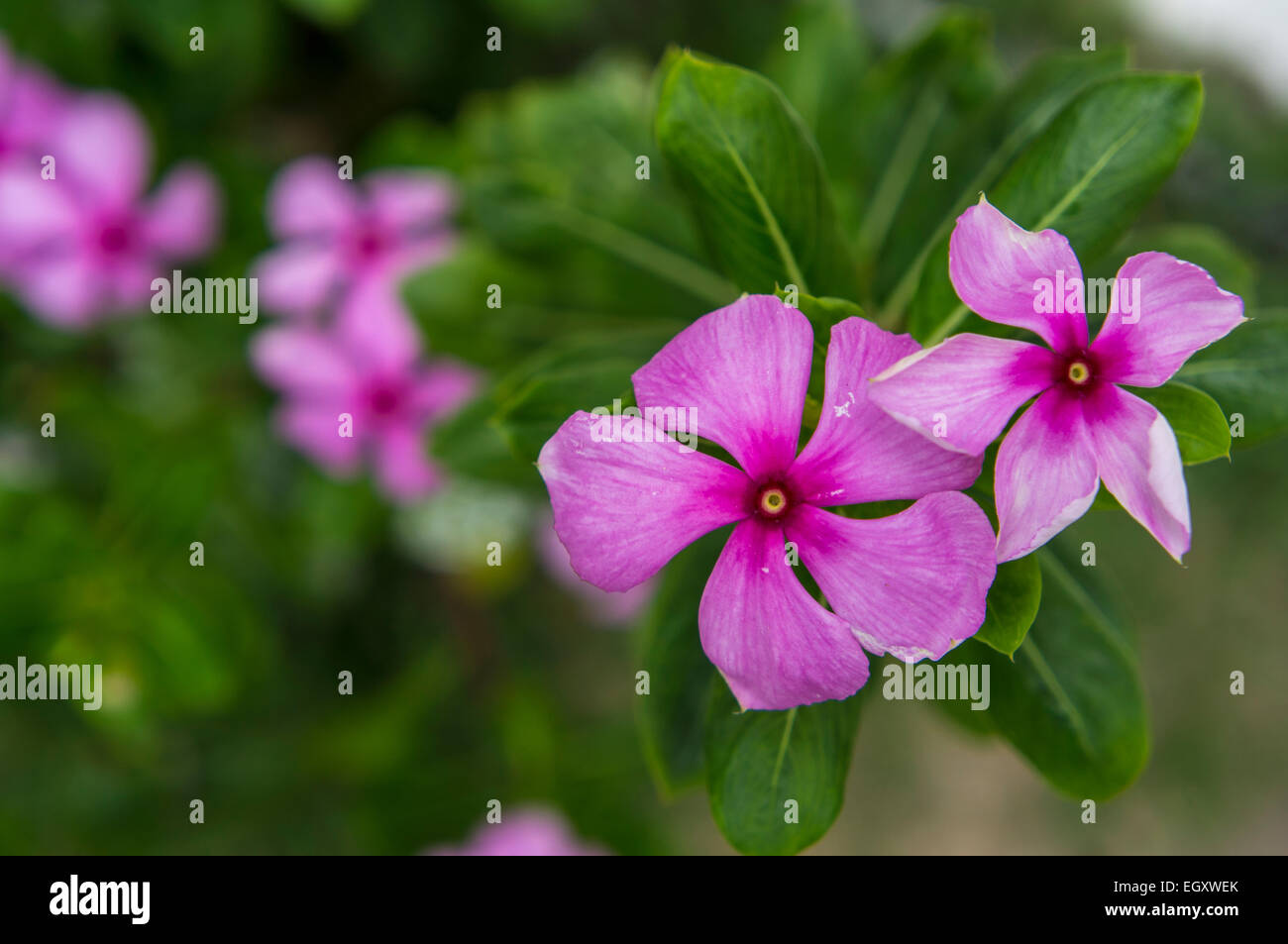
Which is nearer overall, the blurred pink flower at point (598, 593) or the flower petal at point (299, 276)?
the flower petal at point (299, 276)

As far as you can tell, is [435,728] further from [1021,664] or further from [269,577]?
[1021,664]

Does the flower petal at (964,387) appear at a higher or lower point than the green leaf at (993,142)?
lower

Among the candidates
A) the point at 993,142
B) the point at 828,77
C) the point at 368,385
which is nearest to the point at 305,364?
the point at 368,385

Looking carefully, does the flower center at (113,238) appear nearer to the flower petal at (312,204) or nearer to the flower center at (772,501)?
the flower petal at (312,204)

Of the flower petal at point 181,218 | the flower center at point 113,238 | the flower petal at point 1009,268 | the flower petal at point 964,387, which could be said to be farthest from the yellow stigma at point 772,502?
the flower center at point 113,238

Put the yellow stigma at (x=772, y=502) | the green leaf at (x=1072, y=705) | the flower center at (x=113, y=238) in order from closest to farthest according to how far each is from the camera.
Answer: the yellow stigma at (x=772, y=502), the green leaf at (x=1072, y=705), the flower center at (x=113, y=238)

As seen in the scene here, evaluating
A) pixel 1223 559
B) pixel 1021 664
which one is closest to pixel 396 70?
pixel 1021 664

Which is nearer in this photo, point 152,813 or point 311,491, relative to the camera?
point 311,491
